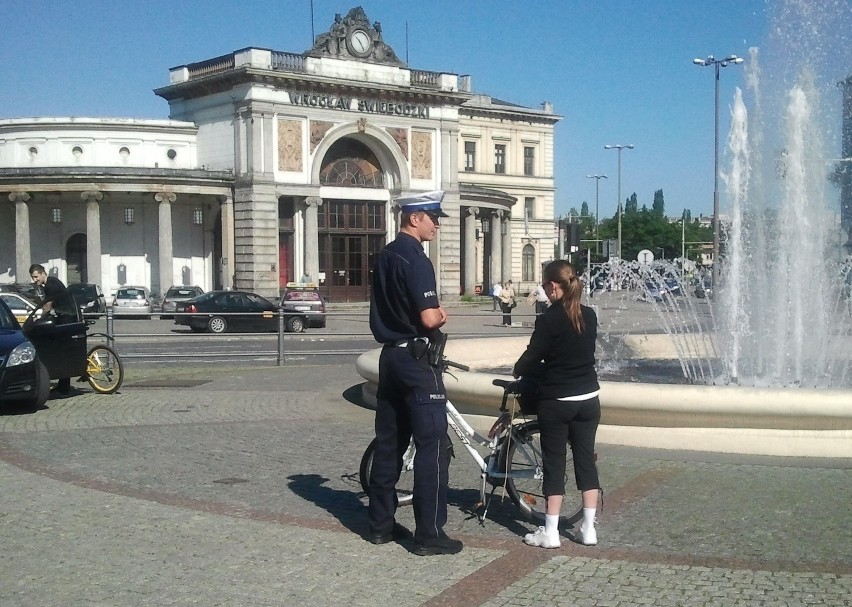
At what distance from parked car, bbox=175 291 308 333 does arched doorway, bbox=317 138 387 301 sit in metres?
14.2

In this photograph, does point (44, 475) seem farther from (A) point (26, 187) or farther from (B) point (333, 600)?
(A) point (26, 187)

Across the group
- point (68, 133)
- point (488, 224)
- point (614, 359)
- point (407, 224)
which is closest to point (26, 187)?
point (68, 133)

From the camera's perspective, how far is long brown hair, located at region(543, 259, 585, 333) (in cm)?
664

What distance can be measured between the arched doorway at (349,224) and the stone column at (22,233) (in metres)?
15.0

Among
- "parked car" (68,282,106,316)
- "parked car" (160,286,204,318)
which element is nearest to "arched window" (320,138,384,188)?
"parked car" (160,286,204,318)

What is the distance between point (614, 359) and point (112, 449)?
9.75 meters

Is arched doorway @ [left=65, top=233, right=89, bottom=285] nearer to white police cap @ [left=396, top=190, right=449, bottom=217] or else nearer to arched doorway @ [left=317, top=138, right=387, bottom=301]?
arched doorway @ [left=317, top=138, right=387, bottom=301]

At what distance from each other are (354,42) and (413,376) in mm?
52289

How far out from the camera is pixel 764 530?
23.1 feet

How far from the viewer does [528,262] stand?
Result: 80.9 m

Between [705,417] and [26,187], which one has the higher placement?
[26,187]

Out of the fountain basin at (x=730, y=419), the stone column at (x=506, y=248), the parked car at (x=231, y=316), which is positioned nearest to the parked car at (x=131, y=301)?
the parked car at (x=231, y=316)

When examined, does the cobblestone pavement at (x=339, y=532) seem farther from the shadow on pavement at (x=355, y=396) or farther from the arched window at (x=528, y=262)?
the arched window at (x=528, y=262)

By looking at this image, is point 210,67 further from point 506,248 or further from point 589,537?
point 589,537
